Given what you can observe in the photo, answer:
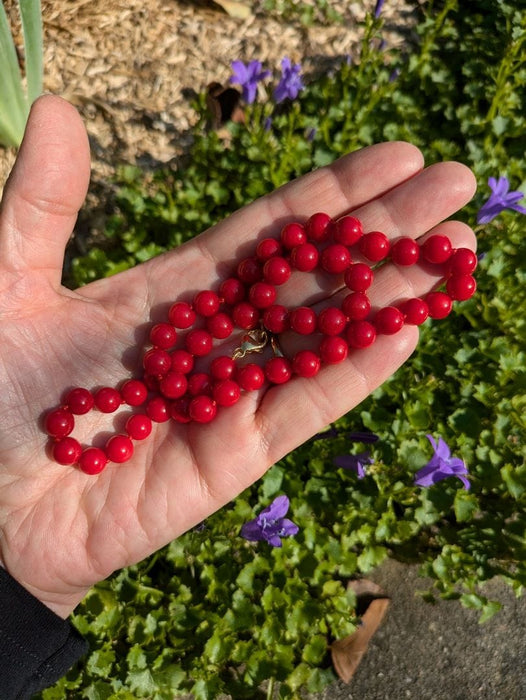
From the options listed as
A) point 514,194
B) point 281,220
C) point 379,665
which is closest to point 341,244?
point 281,220

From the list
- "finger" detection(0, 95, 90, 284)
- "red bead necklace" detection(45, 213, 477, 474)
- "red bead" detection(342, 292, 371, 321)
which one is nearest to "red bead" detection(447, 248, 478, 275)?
"red bead necklace" detection(45, 213, 477, 474)

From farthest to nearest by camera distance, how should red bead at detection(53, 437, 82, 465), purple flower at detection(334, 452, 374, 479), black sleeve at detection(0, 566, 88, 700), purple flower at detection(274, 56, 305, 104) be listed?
1. purple flower at detection(274, 56, 305, 104)
2. purple flower at detection(334, 452, 374, 479)
3. red bead at detection(53, 437, 82, 465)
4. black sleeve at detection(0, 566, 88, 700)

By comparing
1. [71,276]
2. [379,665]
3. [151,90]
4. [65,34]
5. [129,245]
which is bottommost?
[379,665]

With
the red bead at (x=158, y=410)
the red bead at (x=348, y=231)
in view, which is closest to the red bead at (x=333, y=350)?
the red bead at (x=348, y=231)

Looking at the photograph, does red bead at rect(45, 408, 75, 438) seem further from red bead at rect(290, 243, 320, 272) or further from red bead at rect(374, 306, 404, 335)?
red bead at rect(374, 306, 404, 335)

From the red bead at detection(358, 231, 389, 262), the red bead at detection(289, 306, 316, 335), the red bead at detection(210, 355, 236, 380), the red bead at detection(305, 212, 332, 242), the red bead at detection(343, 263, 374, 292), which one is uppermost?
the red bead at detection(305, 212, 332, 242)

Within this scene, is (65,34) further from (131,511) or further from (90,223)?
(131,511)

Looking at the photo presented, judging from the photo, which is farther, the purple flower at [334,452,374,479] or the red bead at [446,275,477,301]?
the purple flower at [334,452,374,479]
